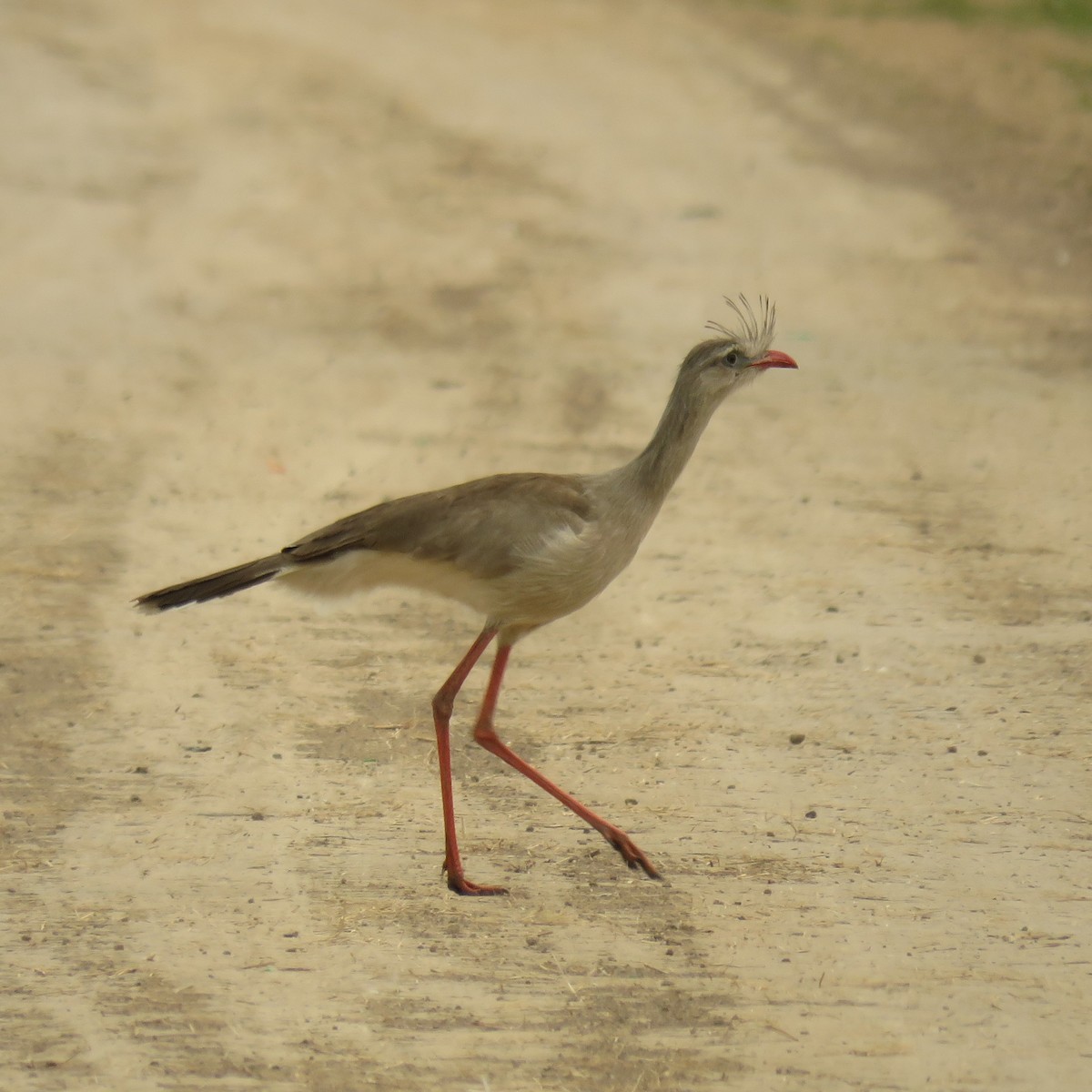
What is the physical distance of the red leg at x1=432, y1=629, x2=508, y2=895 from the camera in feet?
14.3

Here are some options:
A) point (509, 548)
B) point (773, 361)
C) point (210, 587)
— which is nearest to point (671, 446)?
point (773, 361)

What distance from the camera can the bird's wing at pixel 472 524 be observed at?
14.7 ft

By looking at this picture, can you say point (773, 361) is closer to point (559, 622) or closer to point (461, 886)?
point (559, 622)

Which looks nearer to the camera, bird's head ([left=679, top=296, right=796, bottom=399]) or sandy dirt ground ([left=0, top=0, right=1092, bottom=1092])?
sandy dirt ground ([left=0, top=0, right=1092, bottom=1092])

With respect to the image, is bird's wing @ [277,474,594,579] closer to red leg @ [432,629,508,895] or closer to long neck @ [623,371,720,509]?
long neck @ [623,371,720,509]

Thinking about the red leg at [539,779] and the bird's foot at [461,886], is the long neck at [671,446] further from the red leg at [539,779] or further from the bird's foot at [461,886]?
the bird's foot at [461,886]

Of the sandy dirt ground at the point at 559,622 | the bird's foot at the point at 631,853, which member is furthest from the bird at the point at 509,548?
the sandy dirt ground at the point at 559,622

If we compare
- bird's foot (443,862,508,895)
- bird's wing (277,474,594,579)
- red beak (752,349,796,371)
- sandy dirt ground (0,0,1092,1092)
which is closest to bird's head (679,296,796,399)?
red beak (752,349,796,371)

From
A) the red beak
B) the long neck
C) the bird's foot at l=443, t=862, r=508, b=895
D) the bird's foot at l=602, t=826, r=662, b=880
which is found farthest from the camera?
the red beak

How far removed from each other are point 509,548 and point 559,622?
165cm

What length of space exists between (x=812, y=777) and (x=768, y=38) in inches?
434

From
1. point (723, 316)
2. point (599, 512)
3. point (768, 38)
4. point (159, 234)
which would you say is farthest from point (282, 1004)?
point (768, 38)

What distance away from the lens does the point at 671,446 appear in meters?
4.65

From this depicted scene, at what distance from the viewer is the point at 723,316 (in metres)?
9.06
